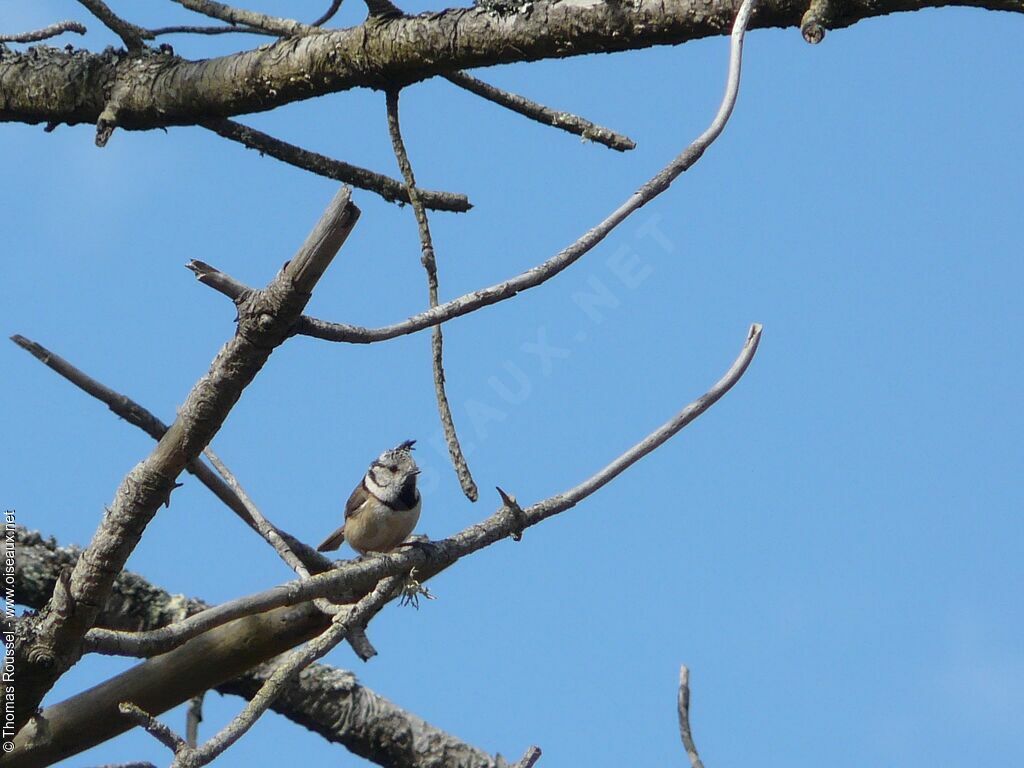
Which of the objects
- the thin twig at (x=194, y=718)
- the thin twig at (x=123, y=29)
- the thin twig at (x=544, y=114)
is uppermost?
the thin twig at (x=123, y=29)

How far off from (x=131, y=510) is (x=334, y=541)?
3984 mm

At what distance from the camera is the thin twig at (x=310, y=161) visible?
408 centimetres

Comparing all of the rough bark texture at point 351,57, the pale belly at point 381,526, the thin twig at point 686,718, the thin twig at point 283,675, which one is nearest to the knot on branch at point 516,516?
the thin twig at point 283,675

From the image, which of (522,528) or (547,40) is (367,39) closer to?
(547,40)

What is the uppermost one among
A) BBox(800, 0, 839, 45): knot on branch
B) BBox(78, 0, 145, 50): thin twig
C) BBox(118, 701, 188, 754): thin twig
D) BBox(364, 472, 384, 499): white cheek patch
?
BBox(78, 0, 145, 50): thin twig

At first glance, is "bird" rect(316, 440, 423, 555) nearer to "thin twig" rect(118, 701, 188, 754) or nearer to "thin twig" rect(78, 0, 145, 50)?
"thin twig" rect(78, 0, 145, 50)

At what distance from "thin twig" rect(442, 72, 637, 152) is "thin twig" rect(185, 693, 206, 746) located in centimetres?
193

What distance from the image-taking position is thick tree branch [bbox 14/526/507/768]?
4.11 m

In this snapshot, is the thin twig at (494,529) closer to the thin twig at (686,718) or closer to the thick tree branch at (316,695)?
the thin twig at (686,718)

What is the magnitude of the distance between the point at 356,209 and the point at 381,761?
9.29 feet

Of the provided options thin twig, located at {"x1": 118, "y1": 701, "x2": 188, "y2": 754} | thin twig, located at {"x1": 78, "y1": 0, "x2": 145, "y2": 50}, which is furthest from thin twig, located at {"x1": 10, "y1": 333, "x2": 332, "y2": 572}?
thin twig, located at {"x1": 78, "y1": 0, "x2": 145, "y2": 50}

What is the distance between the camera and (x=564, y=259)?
277cm

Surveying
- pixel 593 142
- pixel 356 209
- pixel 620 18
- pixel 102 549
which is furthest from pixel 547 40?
pixel 102 549

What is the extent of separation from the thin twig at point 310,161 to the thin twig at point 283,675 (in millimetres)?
1421
